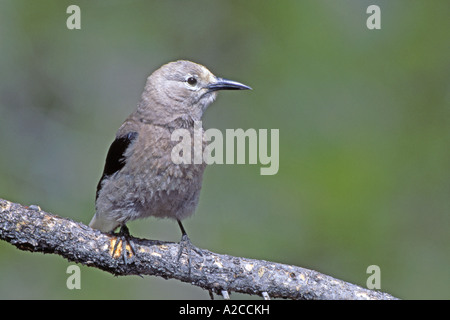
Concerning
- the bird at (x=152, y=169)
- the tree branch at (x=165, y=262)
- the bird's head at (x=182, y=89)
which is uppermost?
the bird's head at (x=182, y=89)

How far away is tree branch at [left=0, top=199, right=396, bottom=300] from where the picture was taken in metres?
4.35

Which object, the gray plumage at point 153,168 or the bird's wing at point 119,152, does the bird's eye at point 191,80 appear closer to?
the gray plumage at point 153,168

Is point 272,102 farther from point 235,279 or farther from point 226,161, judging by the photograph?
point 235,279

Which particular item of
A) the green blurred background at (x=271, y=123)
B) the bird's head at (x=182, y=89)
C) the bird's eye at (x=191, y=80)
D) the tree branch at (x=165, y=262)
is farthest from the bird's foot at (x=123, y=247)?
the green blurred background at (x=271, y=123)

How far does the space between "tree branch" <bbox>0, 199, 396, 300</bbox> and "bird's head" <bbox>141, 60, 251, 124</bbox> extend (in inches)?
51.5

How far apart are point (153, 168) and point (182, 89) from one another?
93 cm

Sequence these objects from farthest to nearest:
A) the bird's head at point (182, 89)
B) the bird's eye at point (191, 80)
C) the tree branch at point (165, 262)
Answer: the bird's eye at point (191, 80) < the bird's head at point (182, 89) < the tree branch at point (165, 262)

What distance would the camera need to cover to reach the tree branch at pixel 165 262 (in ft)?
14.3

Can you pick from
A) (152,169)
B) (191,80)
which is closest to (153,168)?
(152,169)

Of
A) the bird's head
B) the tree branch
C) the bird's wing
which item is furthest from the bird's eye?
the tree branch

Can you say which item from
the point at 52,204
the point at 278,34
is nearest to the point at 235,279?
the point at 52,204

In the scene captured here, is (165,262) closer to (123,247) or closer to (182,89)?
(123,247)

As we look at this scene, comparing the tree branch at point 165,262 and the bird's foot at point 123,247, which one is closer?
the tree branch at point 165,262

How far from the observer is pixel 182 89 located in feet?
19.2
